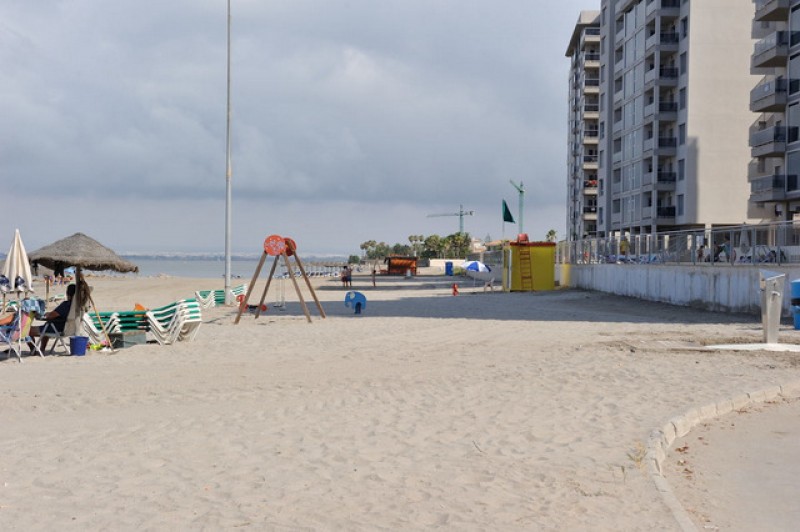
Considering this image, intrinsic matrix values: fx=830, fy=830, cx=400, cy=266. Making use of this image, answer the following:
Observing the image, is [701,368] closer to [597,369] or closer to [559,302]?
[597,369]

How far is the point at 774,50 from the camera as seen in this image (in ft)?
144

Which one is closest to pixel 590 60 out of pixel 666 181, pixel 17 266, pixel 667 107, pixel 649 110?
pixel 649 110

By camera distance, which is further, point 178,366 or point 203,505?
point 178,366

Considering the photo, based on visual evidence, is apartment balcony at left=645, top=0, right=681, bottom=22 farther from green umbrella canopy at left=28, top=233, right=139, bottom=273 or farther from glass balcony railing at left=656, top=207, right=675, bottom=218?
green umbrella canopy at left=28, top=233, right=139, bottom=273

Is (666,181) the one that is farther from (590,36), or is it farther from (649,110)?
(590,36)

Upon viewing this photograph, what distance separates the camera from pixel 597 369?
12188 millimetres

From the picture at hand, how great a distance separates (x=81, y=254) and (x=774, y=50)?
126 feet

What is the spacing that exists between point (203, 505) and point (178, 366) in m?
7.80

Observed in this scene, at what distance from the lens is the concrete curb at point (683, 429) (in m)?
5.54

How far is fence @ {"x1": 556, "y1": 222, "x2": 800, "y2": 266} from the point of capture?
21078 millimetres

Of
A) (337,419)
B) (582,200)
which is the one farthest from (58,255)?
(582,200)

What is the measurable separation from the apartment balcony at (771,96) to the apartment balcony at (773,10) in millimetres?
3394

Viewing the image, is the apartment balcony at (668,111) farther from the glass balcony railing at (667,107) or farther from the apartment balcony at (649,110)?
the apartment balcony at (649,110)

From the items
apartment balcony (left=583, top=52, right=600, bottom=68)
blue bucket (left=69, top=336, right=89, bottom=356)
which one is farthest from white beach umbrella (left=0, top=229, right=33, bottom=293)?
apartment balcony (left=583, top=52, right=600, bottom=68)
